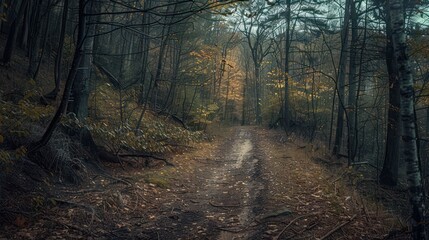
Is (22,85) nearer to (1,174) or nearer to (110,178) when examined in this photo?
(110,178)

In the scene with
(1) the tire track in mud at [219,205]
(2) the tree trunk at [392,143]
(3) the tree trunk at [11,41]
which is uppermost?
(3) the tree trunk at [11,41]

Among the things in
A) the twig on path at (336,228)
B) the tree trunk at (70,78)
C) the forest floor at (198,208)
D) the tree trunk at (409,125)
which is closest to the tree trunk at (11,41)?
the forest floor at (198,208)

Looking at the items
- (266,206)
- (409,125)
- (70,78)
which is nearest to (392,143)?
(409,125)

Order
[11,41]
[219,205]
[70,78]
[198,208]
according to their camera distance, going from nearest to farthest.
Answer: [70,78] → [198,208] → [219,205] → [11,41]

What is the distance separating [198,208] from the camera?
20.4 feet

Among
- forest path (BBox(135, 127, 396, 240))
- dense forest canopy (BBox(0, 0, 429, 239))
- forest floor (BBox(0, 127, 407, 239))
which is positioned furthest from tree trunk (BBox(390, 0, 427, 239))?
forest path (BBox(135, 127, 396, 240))

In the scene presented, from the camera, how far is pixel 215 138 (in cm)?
1827

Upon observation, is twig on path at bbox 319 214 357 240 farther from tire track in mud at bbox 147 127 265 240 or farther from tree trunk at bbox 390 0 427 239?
tire track in mud at bbox 147 127 265 240

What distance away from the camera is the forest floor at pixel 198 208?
4691mm

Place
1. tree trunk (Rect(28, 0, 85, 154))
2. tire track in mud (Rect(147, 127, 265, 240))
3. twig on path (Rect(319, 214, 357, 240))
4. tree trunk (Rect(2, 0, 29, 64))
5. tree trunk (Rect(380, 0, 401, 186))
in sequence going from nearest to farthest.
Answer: tree trunk (Rect(28, 0, 85, 154)) → twig on path (Rect(319, 214, 357, 240)) → tire track in mud (Rect(147, 127, 265, 240)) → tree trunk (Rect(380, 0, 401, 186)) → tree trunk (Rect(2, 0, 29, 64))

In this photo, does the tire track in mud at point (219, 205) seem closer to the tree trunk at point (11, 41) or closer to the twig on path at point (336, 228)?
the twig on path at point (336, 228)

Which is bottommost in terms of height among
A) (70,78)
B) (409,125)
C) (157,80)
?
(409,125)

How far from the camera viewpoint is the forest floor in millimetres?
4691

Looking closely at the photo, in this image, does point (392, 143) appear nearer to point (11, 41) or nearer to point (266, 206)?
point (266, 206)
